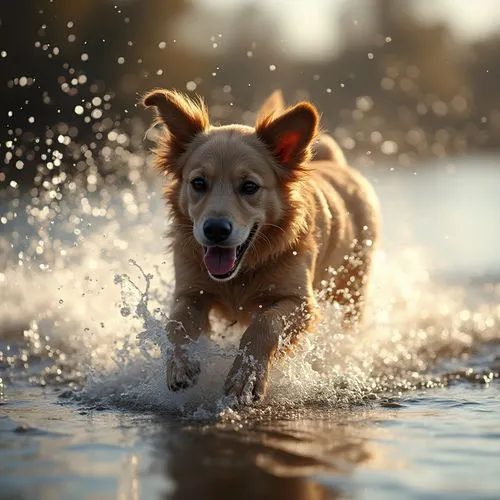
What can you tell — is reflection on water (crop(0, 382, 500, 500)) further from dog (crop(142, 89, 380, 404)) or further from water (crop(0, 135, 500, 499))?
dog (crop(142, 89, 380, 404))

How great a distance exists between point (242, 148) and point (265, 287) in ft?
2.65

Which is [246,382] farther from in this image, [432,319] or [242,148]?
[432,319]

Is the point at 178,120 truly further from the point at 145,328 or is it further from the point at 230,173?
the point at 145,328

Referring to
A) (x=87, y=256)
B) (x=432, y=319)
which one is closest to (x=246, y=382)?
(x=432, y=319)

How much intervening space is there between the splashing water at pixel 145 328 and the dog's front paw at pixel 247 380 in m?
0.08

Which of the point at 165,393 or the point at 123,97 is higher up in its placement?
the point at 123,97

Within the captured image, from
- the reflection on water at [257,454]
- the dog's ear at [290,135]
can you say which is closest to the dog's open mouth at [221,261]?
the dog's ear at [290,135]

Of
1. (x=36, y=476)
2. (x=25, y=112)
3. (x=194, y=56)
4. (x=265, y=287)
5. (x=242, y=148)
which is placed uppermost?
(x=194, y=56)

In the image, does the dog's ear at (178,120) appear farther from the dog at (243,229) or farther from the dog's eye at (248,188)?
the dog's eye at (248,188)

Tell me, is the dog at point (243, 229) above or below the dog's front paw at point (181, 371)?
above

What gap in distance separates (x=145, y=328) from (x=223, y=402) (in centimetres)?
85

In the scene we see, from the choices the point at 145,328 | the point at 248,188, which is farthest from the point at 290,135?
the point at 145,328

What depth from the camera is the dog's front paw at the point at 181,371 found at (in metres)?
5.06

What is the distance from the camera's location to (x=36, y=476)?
3.77 metres
